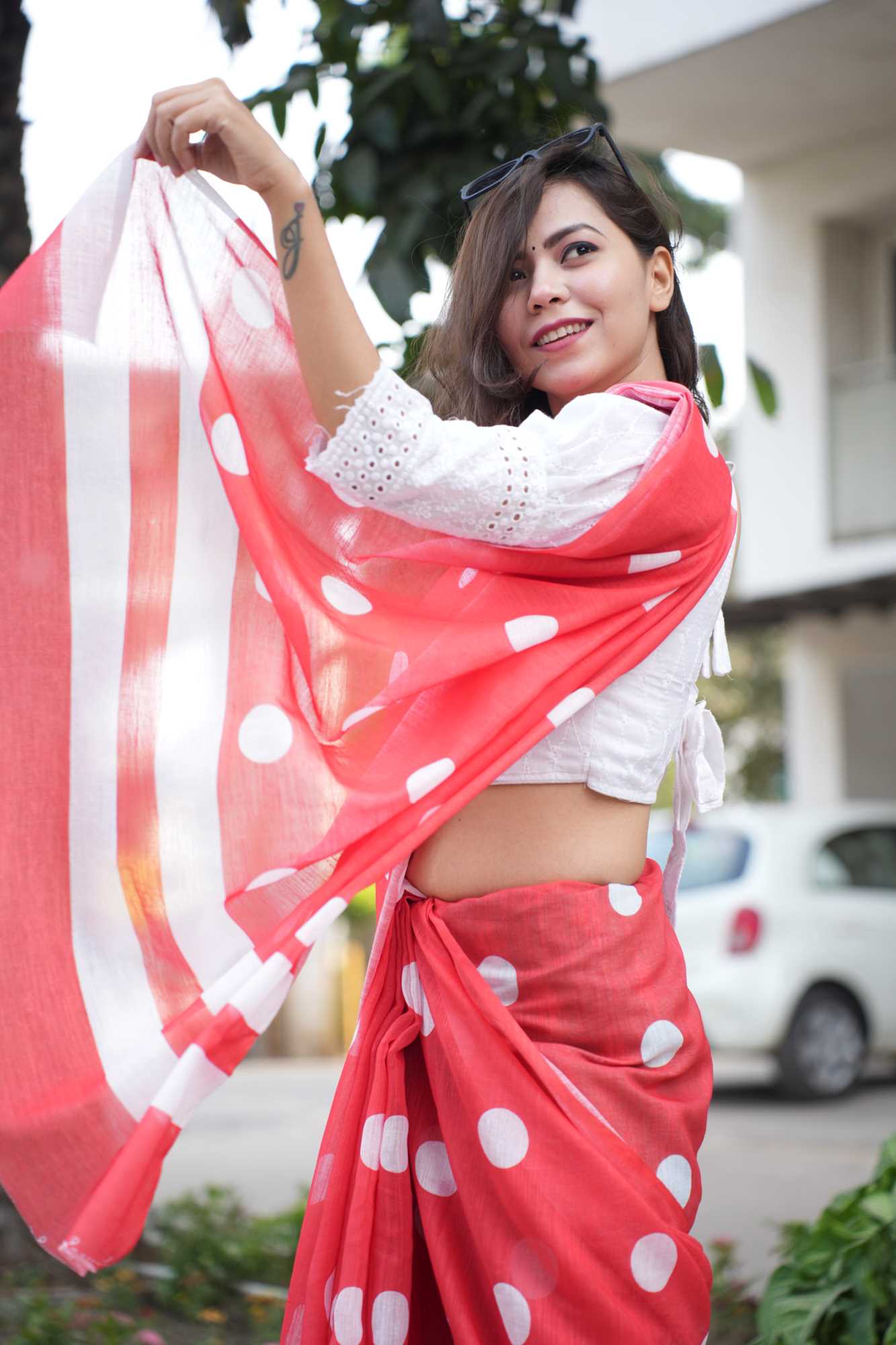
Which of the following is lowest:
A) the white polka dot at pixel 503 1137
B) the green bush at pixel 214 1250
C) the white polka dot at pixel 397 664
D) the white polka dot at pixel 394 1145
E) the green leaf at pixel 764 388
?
the green bush at pixel 214 1250

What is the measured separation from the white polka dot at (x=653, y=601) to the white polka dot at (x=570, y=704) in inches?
5.1

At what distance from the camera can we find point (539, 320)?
1.97 metres

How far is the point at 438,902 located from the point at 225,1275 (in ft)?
9.34

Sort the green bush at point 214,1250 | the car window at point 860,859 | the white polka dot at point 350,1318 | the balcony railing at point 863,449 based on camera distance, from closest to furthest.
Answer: the white polka dot at point 350,1318, the green bush at point 214,1250, the car window at point 860,859, the balcony railing at point 863,449

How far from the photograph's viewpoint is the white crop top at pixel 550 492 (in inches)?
63.7

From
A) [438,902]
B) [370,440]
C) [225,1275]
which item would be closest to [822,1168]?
[225,1275]

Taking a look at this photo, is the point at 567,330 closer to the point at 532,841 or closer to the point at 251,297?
the point at 251,297

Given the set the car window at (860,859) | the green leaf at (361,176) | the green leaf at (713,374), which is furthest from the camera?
the car window at (860,859)

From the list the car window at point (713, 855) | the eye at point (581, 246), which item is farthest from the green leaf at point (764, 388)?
the car window at point (713, 855)

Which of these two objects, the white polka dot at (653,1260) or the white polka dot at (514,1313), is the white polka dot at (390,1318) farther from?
the white polka dot at (653,1260)

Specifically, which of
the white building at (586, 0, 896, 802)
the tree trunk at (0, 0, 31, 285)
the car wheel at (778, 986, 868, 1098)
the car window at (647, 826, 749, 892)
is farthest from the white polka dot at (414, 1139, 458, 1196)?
the white building at (586, 0, 896, 802)

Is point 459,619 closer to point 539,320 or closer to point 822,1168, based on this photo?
point 539,320

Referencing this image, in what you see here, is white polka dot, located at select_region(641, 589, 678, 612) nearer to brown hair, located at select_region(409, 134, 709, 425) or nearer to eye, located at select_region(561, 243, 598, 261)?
brown hair, located at select_region(409, 134, 709, 425)

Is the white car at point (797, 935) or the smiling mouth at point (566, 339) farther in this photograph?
the white car at point (797, 935)
